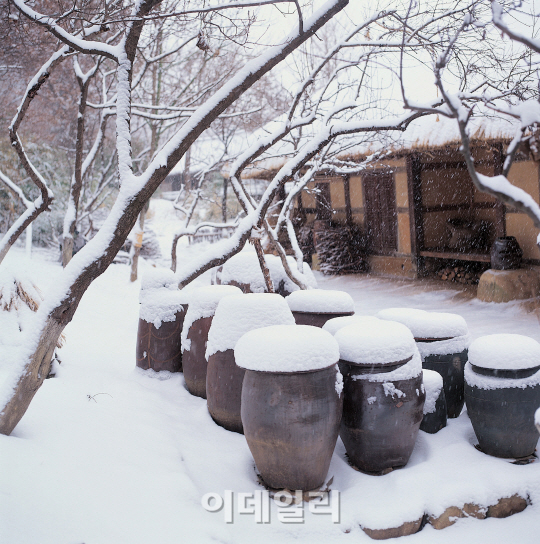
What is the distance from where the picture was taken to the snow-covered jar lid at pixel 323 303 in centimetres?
387

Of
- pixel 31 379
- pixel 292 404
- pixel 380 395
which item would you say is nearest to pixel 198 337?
pixel 31 379

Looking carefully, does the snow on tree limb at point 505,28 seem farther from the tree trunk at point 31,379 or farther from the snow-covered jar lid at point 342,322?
the tree trunk at point 31,379

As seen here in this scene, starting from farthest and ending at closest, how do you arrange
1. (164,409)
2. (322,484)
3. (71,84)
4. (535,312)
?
(71,84) < (535,312) < (164,409) < (322,484)

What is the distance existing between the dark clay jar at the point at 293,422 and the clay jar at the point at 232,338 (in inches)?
23.2

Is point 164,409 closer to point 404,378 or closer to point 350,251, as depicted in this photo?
point 404,378

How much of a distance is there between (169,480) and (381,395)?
1263mm

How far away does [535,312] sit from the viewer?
648 cm

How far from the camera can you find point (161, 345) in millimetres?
4305

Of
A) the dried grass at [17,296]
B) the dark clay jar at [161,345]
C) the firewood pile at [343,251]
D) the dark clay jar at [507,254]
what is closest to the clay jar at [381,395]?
the dark clay jar at [161,345]

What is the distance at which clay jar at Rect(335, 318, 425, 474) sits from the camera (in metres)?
2.79

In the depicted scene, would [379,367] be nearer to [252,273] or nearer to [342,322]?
[342,322]

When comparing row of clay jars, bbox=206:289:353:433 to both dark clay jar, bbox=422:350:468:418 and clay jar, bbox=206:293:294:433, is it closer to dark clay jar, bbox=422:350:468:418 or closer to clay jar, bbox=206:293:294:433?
clay jar, bbox=206:293:294:433

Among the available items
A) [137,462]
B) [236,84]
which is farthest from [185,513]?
[236,84]

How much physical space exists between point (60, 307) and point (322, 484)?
180 centimetres
